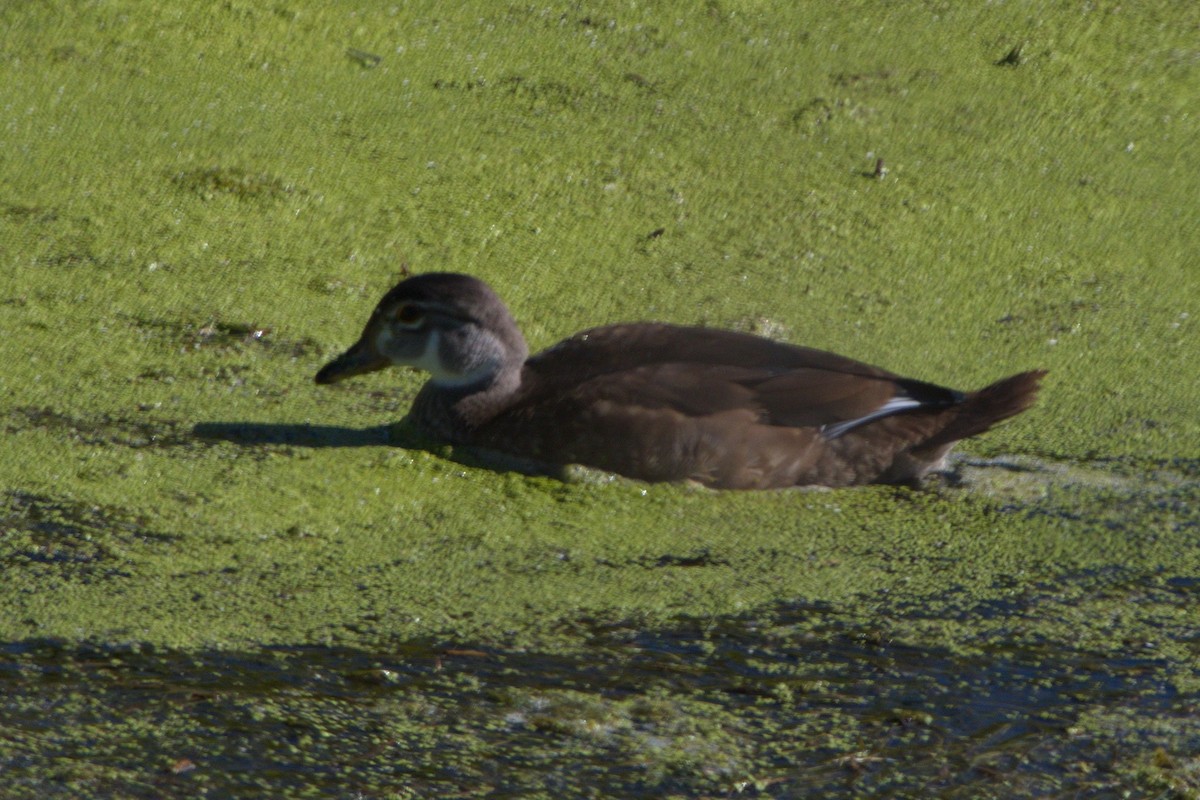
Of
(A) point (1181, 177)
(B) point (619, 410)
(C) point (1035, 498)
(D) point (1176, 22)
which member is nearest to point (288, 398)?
(B) point (619, 410)

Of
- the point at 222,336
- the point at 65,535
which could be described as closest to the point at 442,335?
the point at 222,336

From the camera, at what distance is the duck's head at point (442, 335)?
16.0ft

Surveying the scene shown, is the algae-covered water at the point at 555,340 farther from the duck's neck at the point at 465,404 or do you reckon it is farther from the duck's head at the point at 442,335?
the duck's head at the point at 442,335

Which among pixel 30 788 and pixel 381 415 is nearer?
pixel 30 788

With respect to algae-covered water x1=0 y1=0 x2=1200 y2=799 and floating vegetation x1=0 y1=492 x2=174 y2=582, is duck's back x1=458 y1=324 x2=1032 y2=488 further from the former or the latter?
floating vegetation x1=0 y1=492 x2=174 y2=582

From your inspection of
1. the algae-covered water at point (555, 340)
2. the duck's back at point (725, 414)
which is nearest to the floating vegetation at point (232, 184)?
the algae-covered water at point (555, 340)

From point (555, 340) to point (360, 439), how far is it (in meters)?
0.86

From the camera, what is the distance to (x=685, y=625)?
375cm

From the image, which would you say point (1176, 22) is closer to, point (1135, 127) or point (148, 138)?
point (1135, 127)

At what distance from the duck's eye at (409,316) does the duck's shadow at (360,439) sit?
29 cm

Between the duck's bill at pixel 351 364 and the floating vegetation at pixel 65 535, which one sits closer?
the floating vegetation at pixel 65 535

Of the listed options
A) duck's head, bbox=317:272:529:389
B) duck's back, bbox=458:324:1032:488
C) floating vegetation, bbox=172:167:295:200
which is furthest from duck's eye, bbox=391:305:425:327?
floating vegetation, bbox=172:167:295:200

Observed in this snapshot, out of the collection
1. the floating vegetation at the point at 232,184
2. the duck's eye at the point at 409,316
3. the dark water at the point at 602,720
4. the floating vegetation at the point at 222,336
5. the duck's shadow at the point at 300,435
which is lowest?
the dark water at the point at 602,720

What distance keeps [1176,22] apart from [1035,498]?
135 inches
